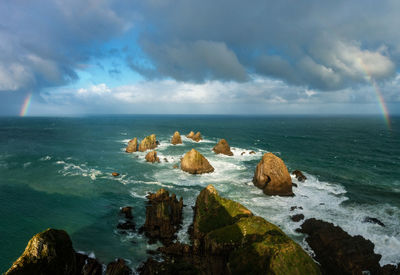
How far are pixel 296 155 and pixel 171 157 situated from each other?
43.4 m

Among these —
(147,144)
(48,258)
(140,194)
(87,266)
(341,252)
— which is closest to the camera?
(48,258)

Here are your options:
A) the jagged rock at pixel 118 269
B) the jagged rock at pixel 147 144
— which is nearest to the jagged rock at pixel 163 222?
the jagged rock at pixel 118 269

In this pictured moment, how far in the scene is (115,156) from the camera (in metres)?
68.1

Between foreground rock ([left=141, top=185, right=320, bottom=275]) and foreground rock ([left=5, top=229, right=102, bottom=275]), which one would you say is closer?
foreground rock ([left=5, top=229, right=102, bottom=275])

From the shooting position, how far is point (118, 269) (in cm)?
1931

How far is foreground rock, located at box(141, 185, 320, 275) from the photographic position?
16.4 m

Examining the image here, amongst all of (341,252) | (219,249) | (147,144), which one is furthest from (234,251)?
(147,144)

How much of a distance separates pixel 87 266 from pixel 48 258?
→ 457 cm

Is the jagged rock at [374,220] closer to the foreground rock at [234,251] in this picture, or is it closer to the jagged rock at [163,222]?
the foreground rock at [234,251]

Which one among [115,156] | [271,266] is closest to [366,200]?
[271,266]

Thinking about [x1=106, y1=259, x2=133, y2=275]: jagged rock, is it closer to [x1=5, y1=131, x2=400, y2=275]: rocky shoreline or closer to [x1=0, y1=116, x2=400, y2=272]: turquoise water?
[x1=5, y1=131, x2=400, y2=275]: rocky shoreline

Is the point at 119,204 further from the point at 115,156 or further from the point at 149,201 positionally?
the point at 115,156

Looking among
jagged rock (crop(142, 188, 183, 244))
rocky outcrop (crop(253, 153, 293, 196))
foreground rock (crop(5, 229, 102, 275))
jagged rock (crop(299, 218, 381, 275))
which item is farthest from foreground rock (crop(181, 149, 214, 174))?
foreground rock (crop(5, 229, 102, 275))

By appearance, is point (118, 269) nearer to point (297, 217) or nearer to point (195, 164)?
point (297, 217)
